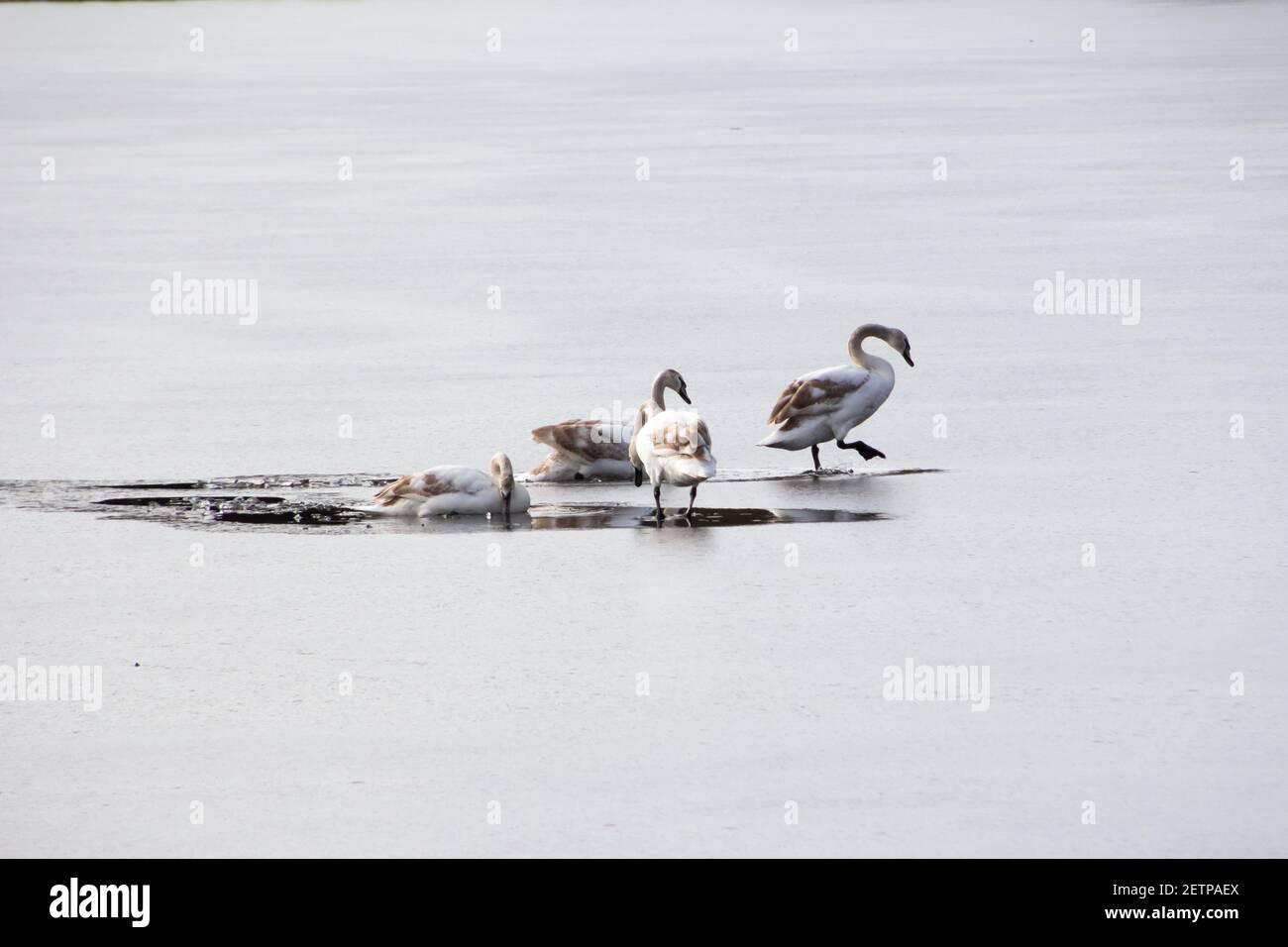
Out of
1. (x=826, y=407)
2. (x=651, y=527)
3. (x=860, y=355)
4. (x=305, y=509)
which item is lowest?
(x=651, y=527)

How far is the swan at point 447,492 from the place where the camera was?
11.2 meters

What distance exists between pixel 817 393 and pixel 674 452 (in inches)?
61.4

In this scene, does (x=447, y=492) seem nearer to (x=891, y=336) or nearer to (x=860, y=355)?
(x=860, y=355)

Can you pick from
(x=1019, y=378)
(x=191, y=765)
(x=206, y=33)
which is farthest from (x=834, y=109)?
(x=206, y=33)

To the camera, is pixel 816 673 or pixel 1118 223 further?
pixel 1118 223

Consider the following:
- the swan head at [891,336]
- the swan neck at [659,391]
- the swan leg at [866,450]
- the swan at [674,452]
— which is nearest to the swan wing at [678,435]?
the swan at [674,452]

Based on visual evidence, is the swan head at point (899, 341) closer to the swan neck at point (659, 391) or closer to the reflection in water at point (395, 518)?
the swan neck at point (659, 391)

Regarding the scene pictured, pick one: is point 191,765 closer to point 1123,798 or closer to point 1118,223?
point 1123,798

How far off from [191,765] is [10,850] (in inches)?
33.6

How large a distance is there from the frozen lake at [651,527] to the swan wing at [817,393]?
0.39m

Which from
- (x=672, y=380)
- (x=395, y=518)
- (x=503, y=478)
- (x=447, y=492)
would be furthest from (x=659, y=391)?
(x=395, y=518)

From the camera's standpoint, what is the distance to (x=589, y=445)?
1228cm

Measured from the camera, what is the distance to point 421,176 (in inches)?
1110
